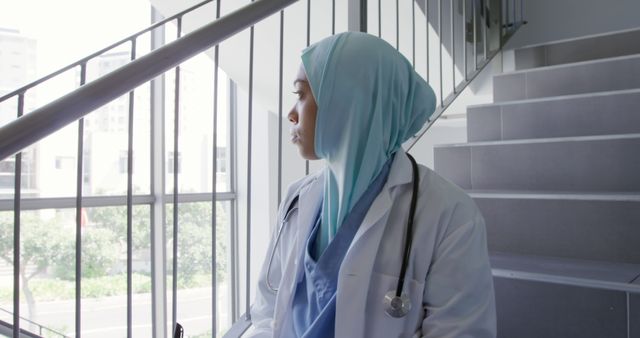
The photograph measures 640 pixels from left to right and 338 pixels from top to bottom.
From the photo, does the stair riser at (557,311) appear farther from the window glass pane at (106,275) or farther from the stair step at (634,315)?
the window glass pane at (106,275)

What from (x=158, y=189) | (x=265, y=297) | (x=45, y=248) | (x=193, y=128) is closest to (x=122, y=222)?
(x=158, y=189)

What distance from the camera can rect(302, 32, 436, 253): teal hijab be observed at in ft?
3.01

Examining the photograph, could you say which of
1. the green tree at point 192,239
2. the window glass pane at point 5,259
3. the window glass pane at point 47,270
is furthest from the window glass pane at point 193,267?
the window glass pane at point 5,259

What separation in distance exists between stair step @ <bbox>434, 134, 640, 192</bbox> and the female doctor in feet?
3.04

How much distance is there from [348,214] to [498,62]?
2260 mm

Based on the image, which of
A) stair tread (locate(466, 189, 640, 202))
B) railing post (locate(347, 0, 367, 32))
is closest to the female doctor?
stair tread (locate(466, 189, 640, 202))

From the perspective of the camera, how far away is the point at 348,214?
968 mm

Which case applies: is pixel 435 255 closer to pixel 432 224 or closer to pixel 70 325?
pixel 432 224

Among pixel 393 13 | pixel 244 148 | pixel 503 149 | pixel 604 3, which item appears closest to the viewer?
pixel 503 149

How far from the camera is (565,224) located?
1.46m

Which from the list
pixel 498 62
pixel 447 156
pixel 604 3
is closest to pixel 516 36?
pixel 604 3

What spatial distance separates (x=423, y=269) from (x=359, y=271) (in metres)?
0.11

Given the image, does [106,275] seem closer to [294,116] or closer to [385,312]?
[294,116]

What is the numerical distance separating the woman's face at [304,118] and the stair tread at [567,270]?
674 millimetres
